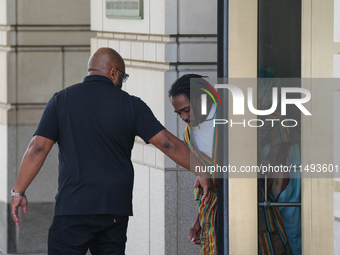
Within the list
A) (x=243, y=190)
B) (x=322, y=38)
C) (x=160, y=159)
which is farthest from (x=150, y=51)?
(x=322, y=38)

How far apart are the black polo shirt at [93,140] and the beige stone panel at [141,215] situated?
1565mm

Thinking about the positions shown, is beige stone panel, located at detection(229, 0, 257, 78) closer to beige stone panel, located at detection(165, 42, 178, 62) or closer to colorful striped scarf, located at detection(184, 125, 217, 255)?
colorful striped scarf, located at detection(184, 125, 217, 255)

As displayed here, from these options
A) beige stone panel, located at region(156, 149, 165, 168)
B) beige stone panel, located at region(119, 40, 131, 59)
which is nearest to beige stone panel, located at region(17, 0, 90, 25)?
beige stone panel, located at region(119, 40, 131, 59)

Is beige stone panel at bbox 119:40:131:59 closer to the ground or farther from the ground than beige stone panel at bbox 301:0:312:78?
farther from the ground

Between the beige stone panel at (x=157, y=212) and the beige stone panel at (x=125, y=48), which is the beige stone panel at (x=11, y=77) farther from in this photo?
the beige stone panel at (x=157, y=212)

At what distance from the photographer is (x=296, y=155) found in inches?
180

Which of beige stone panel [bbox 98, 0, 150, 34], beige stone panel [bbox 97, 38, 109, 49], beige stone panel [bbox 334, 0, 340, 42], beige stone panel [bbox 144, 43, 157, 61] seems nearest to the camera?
beige stone panel [bbox 334, 0, 340, 42]

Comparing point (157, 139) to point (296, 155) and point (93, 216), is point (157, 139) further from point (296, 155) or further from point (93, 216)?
point (296, 155)

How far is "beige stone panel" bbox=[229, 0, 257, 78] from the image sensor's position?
4.52m

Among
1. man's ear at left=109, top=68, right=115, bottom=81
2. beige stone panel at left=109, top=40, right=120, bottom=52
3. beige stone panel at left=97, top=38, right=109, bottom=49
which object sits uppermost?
beige stone panel at left=97, top=38, right=109, bottom=49

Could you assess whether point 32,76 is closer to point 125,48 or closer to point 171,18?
point 125,48

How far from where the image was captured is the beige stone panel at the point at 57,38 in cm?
781

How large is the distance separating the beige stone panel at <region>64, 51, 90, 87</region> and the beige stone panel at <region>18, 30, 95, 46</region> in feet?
0.44

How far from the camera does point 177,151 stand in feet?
14.5
